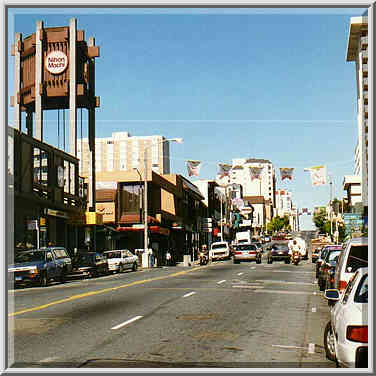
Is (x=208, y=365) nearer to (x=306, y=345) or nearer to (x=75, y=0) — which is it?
(x=306, y=345)

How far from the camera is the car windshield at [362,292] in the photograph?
337 inches

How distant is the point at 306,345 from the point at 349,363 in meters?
3.72

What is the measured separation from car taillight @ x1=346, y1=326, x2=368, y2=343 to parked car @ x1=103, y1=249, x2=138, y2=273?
33439 mm

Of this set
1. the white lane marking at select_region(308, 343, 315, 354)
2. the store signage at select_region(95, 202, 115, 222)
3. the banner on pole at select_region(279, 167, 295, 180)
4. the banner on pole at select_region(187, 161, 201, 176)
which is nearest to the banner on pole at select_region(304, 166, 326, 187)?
the banner on pole at select_region(279, 167, 295, 180)

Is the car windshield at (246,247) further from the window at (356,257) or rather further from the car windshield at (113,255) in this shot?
the window at (356,257)

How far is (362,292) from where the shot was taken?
864 cm

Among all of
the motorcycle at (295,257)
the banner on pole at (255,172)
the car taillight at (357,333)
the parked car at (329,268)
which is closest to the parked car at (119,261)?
the banner on pole at (255,172)

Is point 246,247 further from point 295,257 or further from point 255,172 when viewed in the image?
point 255,172

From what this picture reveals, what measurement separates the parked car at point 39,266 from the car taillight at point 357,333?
20.8 meters

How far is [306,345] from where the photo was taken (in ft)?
38.8

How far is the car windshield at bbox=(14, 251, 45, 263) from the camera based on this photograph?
1155 inches

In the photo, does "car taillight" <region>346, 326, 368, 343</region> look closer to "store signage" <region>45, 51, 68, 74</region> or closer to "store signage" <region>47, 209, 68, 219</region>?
"store signage" <region>47, 209, 68, 219</region>

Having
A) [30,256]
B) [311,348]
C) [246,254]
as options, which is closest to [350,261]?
[311,348]

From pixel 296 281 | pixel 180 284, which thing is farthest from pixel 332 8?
pixel 296 281
